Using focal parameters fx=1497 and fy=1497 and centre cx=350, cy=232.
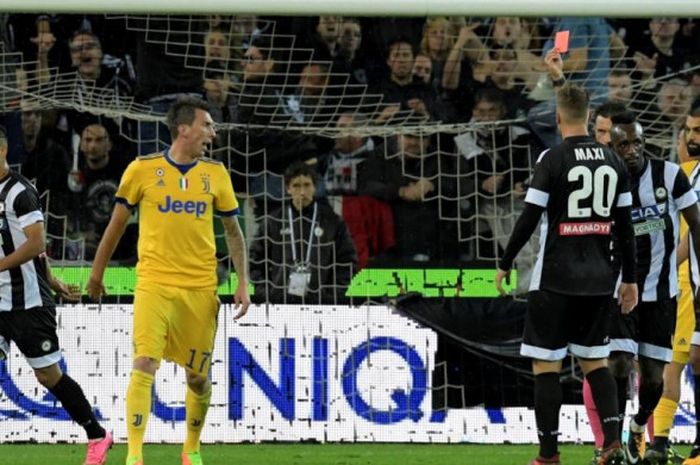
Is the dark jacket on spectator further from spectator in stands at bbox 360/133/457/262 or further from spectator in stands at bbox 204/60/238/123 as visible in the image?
spectator in stands at bbox 204/60/238/123

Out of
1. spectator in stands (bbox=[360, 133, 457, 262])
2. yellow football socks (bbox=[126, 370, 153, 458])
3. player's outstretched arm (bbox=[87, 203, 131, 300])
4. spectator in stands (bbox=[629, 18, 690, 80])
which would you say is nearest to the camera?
yellow football socks (bbox=[126, 370, 153, 458])

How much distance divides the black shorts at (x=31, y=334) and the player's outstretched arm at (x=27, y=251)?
425 millimetres

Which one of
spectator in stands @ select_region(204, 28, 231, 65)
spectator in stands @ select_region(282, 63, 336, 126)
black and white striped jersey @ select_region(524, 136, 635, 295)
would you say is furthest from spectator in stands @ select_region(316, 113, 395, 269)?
black and white striped jersey @ select_region(524, 136, 635, 295)

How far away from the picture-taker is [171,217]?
8188 mm

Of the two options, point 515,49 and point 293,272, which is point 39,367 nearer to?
point 293,272

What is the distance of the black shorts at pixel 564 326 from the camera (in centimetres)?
775

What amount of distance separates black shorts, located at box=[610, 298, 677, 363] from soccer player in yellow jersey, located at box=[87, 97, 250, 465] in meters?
2.15

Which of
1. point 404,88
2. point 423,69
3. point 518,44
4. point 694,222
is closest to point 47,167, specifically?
point 404,88

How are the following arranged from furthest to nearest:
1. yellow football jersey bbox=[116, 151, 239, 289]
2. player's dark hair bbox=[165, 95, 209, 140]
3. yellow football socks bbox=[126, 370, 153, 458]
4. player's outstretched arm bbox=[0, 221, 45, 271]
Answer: player's outstretched arm bbox=[0, 221, 45, 271] < player's dark hair bbox=[165, 95, 209, 140] < yellow football jersey bbox=[116, 151, 239, 289] < yellow football socks bbox=[126, 370, 153, 458]

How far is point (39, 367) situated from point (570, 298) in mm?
3350

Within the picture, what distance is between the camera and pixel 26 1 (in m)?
9.91

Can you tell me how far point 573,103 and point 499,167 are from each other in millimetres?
3999

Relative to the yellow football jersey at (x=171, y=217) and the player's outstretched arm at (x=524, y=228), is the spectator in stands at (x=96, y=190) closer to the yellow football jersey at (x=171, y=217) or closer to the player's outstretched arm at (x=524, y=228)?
the yellow football jersey at (x=171, y=217)

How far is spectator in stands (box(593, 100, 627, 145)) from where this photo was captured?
8.52 meters
